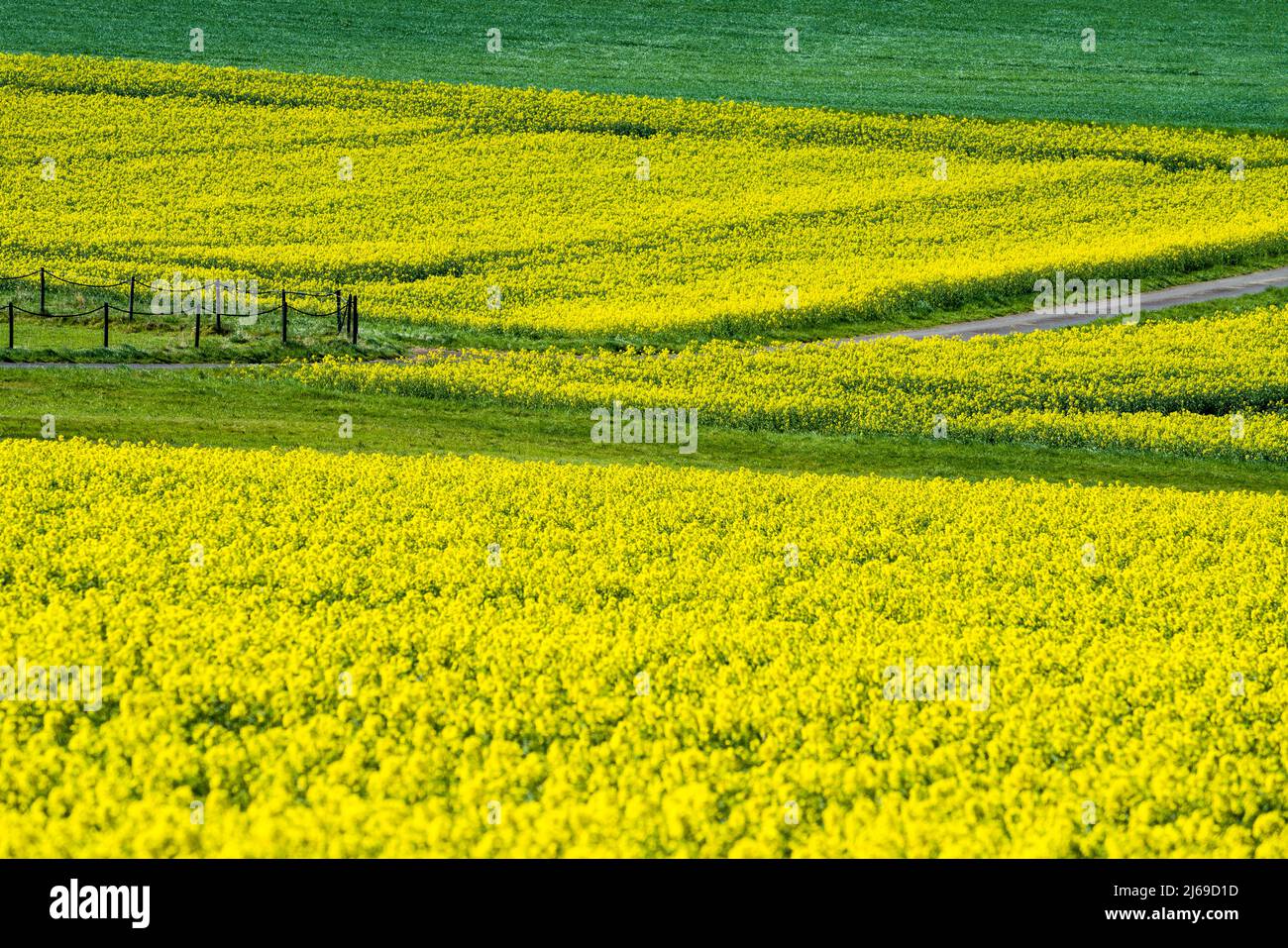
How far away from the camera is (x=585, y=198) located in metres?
57.3

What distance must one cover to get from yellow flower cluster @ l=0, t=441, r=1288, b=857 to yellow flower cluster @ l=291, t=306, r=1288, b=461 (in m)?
9.05

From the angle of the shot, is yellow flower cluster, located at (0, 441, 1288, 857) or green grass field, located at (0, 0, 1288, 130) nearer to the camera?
yellow flower cluster, located at (0, 441, 1288, 857)

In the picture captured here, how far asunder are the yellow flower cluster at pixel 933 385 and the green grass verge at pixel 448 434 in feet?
2.53

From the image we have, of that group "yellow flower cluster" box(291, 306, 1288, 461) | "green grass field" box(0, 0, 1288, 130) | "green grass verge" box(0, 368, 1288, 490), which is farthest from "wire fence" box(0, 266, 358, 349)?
"green grass field" box(0, 0, 1288, 130)

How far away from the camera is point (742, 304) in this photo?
1768 inches

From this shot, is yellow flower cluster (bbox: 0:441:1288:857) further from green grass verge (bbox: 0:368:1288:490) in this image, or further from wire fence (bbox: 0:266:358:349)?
wire fence (bbox: 0:266:358:349)

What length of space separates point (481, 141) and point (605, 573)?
157ft

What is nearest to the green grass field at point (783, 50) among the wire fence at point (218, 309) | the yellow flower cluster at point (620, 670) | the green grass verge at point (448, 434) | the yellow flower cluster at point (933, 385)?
the wire fence at point (218, 309)

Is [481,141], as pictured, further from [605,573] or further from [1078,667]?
[1078,667]

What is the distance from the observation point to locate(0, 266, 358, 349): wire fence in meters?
39.0

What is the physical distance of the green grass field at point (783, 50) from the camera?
75.2 metres

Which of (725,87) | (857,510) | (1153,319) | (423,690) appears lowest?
(423,690)

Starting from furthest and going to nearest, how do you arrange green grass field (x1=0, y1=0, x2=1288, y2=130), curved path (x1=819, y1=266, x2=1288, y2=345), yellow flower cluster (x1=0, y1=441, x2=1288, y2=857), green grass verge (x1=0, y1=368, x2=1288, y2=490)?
green grass field (x1=0, y1=0, x2=1288, y2=130) → curved path (x1=819, y1=266, x2=1288, y2=345) → green grass verge (x1=0, y1=368, x2=1288, y2=490) → yellow flower cluster (x1=0, y1=441, x2=1288, y2=857)
